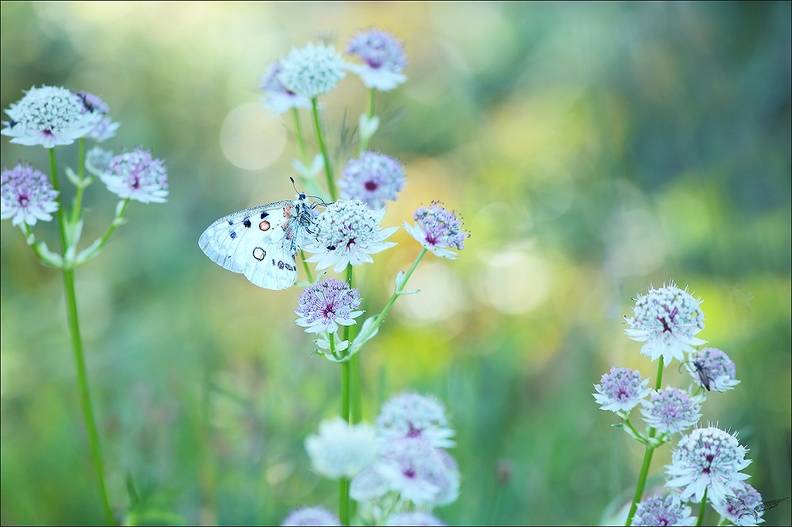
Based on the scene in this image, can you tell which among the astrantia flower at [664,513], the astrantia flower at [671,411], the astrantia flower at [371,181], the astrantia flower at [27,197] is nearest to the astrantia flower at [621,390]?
the astrantia flower at [671,411]

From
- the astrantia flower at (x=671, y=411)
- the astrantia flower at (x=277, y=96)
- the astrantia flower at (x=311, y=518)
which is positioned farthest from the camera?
the astrantia flower at (x=277, y=96)

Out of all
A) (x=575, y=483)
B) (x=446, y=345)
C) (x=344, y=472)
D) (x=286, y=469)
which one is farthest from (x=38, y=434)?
(x=344, y=472)

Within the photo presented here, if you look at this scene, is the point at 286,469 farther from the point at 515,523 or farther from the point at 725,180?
the point at 725,180

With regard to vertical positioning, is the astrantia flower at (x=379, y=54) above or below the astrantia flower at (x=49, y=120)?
above

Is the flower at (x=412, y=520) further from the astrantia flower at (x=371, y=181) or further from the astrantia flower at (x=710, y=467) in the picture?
the astrantia flower at (x=371, y=181)

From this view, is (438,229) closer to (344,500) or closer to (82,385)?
(344,500)
